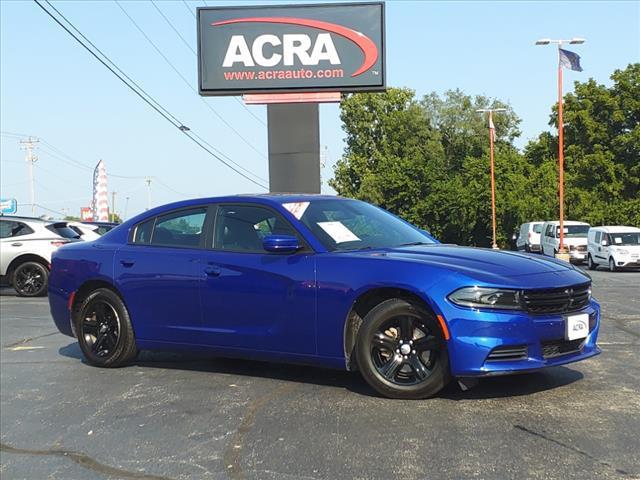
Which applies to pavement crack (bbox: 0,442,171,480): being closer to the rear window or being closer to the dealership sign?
the rear window

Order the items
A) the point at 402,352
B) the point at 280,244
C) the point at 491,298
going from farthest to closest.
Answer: the point at 280,244 < the point at 402,352 < the point at 491,298

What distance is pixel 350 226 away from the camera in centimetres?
539

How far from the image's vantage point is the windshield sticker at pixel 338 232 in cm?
516

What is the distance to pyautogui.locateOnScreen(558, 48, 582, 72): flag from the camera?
92.6 ft

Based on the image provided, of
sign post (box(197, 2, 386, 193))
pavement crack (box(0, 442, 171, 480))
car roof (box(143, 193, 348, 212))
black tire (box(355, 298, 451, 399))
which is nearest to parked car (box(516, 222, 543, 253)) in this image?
sign post (box(197, 2, 386, 193))

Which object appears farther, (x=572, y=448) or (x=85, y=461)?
(x=85, y=461)

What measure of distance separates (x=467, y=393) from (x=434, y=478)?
4.84 feet

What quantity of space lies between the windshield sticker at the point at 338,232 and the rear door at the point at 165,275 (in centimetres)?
109

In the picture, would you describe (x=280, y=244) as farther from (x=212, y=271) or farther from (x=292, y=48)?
(x=292, y=48)

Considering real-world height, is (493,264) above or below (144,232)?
below

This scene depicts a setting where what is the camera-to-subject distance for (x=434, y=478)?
332cm

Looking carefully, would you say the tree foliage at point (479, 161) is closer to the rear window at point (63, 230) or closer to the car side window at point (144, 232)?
the rear window at point (63, 230)

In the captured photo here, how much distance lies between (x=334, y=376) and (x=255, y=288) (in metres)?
0.98

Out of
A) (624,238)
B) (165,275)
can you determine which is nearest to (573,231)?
(624,238)
